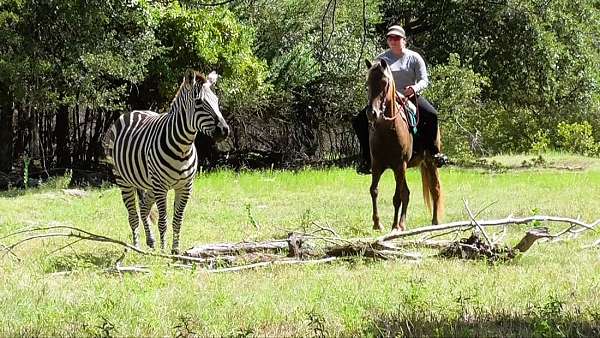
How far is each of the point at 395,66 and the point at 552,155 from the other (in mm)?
18908

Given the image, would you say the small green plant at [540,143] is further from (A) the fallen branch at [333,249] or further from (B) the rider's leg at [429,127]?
(A) the fallen branch at [333,249]

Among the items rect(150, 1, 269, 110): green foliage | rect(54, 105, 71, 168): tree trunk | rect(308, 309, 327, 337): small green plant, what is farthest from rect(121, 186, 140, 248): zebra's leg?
rect(54, 105, 71, 168): tree trunk

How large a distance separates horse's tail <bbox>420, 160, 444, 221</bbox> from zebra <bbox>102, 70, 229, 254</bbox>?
3.95 meters

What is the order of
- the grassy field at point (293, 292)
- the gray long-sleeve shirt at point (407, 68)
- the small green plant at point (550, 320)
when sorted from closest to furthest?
the small green plant at point (550, 320) → the grassy field at point (293, 292) → the gray long-sleeve shirt at point (407, 68)

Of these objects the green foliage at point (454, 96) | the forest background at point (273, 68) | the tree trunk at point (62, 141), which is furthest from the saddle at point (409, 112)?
the tree trunk at point (62, 141)

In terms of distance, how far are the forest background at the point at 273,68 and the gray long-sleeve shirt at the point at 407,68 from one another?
22.0 ft

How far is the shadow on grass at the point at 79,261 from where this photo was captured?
27.2 ft

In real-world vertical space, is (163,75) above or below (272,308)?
above

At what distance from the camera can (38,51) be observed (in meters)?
17.8

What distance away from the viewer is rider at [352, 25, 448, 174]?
1147 cm

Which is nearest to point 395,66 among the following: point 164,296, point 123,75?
point 164,296

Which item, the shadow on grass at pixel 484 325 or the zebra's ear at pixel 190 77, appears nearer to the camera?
the shadow on grass at pixel 484 325

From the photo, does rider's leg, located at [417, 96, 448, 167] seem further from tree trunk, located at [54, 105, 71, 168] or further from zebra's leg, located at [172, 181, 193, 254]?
tree trunk, located at [54, 105, 71, 168]

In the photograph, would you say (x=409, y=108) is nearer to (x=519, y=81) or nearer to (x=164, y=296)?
(x=164, y=296)
